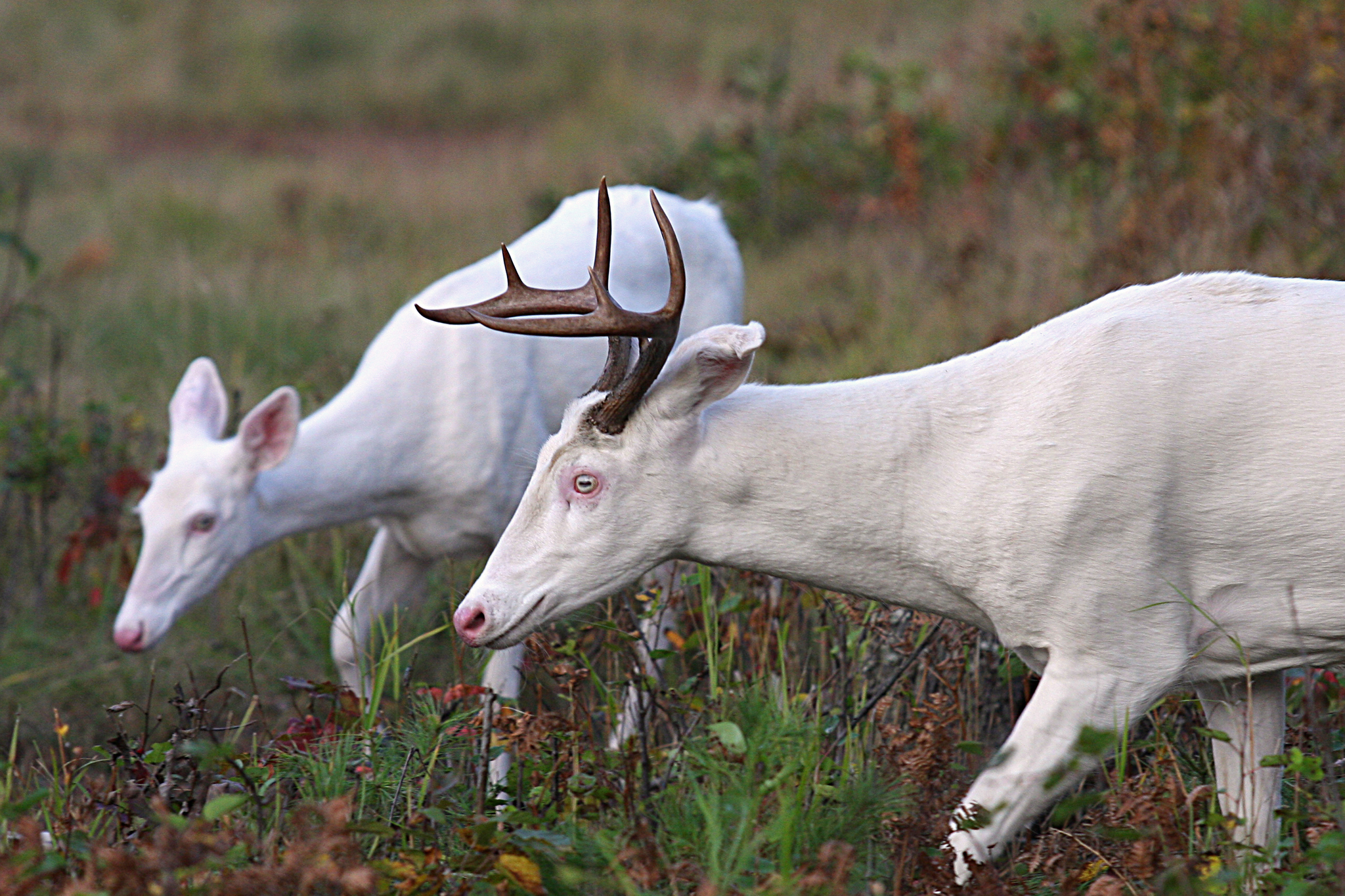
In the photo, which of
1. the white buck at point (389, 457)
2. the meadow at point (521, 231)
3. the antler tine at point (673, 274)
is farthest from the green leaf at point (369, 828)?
the white buck at point (389, 457)

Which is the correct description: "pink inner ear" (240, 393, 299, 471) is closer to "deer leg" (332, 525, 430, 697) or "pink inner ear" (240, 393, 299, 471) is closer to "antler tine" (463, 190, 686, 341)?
"deer leg" (332, 525, 430, 697)

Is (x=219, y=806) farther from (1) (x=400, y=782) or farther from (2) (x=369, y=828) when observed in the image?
(1) (x=400, y=782)

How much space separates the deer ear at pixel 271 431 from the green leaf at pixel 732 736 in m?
2.48

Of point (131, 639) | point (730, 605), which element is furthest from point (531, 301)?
point (131, 639)

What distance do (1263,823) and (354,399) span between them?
10.9ft

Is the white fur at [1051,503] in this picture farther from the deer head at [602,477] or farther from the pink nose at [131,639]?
the pink nose at [131,639]

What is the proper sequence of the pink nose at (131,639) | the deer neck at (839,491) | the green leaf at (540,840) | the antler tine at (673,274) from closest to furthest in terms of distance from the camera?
the green leaf at (540,840), the antler tine at (673,274), the deer neck at (839,491), the pink nose at (131,639)

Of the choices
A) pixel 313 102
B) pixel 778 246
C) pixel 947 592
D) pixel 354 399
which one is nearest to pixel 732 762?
pixel 947 592

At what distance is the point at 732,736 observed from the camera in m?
2.98

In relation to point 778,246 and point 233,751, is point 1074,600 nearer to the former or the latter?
point 233,751

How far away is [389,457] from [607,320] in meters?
2.26

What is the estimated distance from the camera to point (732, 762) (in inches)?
124

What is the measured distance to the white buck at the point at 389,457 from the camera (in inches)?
196

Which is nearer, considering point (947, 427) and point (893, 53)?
point (947, 427)
